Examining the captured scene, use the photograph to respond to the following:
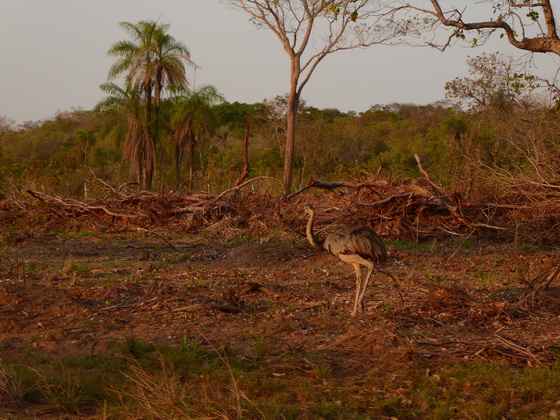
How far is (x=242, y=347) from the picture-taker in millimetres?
5461

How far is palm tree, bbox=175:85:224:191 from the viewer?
26625 millimetres

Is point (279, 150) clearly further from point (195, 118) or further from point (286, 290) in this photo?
point (286, 290)

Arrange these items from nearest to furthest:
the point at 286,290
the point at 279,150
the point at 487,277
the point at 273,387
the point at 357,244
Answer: the point at 273,387 < the point at 357,244 < the point at 286,290 < the point at 487,277 < the point at 279,150

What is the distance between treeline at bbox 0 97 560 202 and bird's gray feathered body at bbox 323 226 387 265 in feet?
16.8

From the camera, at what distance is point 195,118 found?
26.6m

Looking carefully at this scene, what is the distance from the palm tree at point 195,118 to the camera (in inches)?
1048

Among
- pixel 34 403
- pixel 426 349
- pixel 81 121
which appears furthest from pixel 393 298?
pixel 81 121

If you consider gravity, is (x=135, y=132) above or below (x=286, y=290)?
above

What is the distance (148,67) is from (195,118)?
3233 millimetres

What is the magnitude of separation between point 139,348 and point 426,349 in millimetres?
2414

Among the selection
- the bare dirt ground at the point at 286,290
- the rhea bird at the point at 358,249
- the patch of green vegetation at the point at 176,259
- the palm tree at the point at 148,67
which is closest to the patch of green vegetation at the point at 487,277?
the bare dirt ground at the point at 286,290

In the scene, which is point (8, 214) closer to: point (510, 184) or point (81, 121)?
point (510, 184)

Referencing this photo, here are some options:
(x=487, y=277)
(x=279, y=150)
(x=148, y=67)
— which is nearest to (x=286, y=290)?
(x=487, y=277)

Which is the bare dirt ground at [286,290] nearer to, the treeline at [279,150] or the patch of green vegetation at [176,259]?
the patch of green vegetation at [176,259]
